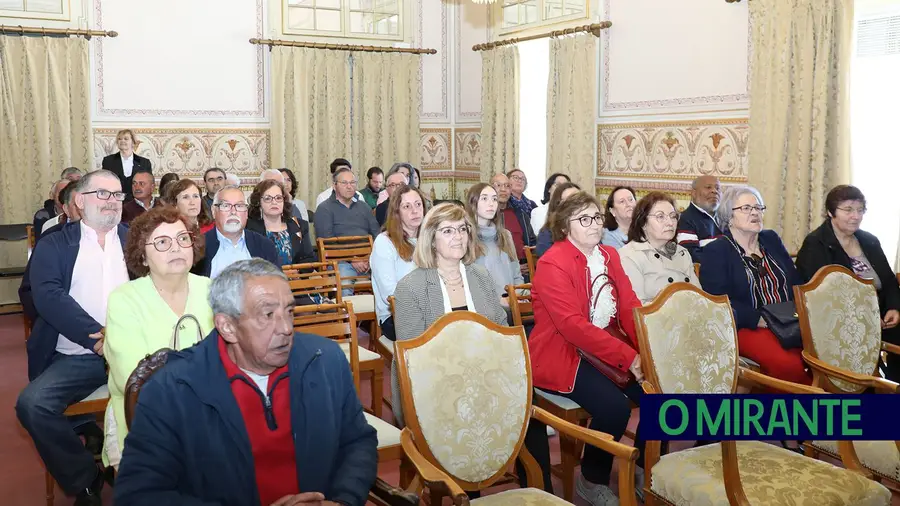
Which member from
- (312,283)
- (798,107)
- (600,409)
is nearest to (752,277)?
(600,409)

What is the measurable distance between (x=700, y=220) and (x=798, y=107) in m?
1.28

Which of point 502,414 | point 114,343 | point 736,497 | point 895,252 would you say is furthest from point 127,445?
point 895,252

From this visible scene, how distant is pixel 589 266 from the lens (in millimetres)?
3486

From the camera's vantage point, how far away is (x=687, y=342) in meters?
2.92

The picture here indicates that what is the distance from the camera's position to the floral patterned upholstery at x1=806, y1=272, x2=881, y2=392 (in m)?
3.31

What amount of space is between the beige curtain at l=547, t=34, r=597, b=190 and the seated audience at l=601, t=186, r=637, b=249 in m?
2.63

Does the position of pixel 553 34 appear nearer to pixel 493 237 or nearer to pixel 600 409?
pixel 493 237

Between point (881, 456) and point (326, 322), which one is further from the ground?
point (326, 322)

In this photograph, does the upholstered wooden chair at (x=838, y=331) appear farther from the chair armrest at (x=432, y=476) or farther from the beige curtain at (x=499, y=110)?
the beige curtain at (x=499, y=110)

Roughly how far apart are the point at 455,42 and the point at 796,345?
6897mm

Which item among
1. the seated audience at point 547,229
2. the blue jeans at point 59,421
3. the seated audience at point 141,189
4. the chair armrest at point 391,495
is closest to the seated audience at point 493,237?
the seated audience at point 547,229

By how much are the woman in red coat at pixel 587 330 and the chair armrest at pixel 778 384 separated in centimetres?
41

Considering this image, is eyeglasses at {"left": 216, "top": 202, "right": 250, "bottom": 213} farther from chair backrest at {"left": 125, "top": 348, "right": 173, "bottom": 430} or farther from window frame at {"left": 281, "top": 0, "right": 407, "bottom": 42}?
window frame at {"left": 281, "top": 0, "right": 407, "bottom": 42}

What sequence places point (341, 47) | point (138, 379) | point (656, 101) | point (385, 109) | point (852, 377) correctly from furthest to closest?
point (385, 109) < point (341, 47) < point (656, 101) < point (852, 377) < point (138, 379)
